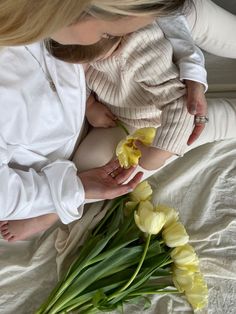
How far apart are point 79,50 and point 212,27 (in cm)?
46

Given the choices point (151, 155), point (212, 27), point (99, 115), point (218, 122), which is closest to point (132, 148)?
point (151, 155)

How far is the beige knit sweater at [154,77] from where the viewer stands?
0.93m

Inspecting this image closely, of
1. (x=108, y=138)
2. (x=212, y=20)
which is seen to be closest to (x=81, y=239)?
(x=108, y=138)

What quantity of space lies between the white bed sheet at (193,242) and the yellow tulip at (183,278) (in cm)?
10

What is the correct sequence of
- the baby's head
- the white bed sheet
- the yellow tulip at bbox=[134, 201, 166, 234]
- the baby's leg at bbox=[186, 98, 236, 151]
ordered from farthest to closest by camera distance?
the baby's leg at bbox=[186, 98, 236, 151]
the white bed sheet
the yellow tulip at bbox=[134, 201, 166, 234]
the baby's head

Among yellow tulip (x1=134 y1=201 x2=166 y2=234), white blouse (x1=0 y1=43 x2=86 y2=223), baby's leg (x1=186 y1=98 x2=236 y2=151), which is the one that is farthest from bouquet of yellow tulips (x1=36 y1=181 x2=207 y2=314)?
baby's leg (x1=186 y1=98 x2=236 y2=151)

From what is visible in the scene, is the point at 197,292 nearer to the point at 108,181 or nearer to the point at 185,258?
the point at 185,258

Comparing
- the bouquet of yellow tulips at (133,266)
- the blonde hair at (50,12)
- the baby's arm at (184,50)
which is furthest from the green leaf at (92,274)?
the blonde hair at (50,12)

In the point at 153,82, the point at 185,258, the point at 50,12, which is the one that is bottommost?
the point at 185,258

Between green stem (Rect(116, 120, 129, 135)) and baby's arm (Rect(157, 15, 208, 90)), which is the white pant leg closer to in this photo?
green stem (Rect(116, 120, 129, 135))

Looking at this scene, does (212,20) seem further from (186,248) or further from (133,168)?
(186,248)

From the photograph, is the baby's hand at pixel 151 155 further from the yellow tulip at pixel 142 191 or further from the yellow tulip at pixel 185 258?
the yellow tulip at pixel 185 258

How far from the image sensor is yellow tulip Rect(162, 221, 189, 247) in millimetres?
911

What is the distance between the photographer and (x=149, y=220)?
34.9 inches
